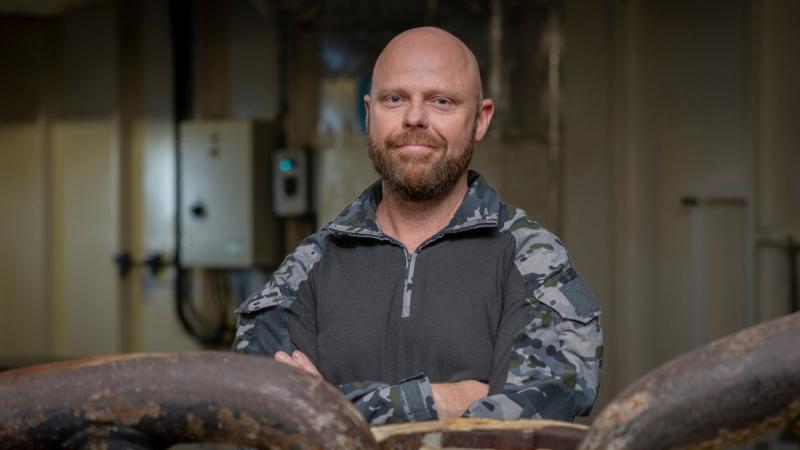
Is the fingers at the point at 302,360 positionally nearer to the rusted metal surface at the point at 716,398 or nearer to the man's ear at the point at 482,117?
the man's ear at the point at 482,117

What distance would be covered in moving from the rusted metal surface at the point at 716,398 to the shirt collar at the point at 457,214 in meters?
1.08

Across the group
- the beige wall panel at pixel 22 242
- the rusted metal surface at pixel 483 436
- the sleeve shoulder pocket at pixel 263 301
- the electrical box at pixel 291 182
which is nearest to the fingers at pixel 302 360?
the sleeve shoulder pocket at pixel 263 301

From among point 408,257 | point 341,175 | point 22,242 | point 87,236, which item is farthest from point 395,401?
point 22,242

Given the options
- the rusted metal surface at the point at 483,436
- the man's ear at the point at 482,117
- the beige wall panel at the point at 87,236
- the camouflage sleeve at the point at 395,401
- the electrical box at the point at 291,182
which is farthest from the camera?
the beige wall panel at the point at 87,236

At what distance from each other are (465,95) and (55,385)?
1166mm

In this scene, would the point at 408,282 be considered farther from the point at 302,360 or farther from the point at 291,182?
the point at 291,182

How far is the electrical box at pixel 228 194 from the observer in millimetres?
5426

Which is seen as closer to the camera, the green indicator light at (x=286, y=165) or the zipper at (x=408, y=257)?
the zipper at (x=408, y=257)

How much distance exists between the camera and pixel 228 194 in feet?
18.1

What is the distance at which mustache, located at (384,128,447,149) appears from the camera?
1.83 meters

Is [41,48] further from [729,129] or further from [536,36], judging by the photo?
[729,129]

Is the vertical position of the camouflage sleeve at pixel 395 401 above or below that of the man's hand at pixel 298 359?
below

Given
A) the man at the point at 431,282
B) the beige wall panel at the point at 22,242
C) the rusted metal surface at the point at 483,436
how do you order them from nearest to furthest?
the rusted metal surface at the point at 483,436, the man at the point at 431,282, the beige wall panel at the point at 22,242

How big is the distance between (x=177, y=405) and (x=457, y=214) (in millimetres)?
1155
